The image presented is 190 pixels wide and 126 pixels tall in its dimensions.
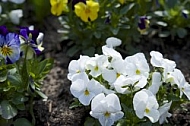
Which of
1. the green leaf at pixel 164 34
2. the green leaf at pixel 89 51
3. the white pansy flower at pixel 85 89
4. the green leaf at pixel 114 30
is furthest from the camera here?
the green leaf at pixel 164 34

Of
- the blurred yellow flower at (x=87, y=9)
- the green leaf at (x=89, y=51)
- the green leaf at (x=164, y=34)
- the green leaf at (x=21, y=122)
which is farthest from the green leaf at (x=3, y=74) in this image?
the green leaf at (x=164, y=34)

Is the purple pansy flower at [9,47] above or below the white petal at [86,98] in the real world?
above

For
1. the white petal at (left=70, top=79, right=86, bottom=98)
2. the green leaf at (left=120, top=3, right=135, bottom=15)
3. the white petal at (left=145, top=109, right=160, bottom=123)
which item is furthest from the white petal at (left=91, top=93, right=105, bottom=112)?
the green leaf at (left=120, top=3, right=135, bottom=15)

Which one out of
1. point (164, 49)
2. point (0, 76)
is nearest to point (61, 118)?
point (0, 76)

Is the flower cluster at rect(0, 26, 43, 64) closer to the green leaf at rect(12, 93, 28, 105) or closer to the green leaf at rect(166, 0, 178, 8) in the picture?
the green leaf at rect(12, 93, 28, 105)

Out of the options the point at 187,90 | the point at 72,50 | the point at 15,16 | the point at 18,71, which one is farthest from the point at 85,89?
the point at 15,16

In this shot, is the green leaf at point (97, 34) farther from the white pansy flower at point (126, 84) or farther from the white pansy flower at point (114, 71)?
the white pansy flower at point (126, 84)

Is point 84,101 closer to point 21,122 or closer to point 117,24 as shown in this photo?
point 21,122
